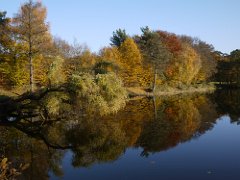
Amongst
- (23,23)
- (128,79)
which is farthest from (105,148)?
(128,79)

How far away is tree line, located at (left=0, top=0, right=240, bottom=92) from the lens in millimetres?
45472

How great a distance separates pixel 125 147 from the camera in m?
22.7

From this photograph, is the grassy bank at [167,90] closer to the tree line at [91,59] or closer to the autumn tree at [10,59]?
the tree line at [91,59]

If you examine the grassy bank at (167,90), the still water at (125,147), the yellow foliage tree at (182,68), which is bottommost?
the still water at (125,147)

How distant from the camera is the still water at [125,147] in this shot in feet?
56.4

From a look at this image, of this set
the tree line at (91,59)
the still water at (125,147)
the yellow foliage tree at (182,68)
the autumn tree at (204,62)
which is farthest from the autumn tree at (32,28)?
the autumn tree at (204,62)

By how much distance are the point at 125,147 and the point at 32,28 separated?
28848mm

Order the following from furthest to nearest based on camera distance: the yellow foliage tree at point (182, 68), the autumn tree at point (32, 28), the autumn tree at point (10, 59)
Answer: the yellow foliage tree at point (182, 68) < the autumn tree at point (10, 59) < the autumn tree at point (32, 28)

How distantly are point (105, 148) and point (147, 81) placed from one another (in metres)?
56.7

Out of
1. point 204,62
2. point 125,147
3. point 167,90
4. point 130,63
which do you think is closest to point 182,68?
point 167,90

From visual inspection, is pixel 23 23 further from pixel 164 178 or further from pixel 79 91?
pixel 164 178

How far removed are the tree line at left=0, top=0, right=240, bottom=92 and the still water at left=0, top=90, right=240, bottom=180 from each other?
5.44 meters

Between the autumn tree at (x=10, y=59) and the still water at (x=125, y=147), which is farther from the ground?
the autumn tree at (x=10, y=59)

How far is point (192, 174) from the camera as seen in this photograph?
16469 mm
